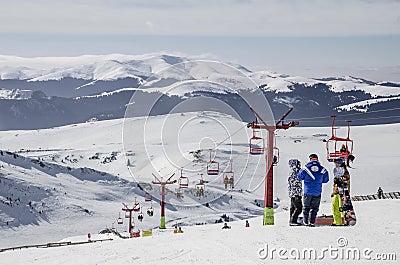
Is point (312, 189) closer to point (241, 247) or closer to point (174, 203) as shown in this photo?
point (241, 247)

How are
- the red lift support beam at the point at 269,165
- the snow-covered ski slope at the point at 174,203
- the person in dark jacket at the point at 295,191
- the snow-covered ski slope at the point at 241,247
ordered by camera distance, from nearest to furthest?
the snow-covered ski slope at the point at 241,247
the snow-covered ski slope at the point at 174,203
the person in dark jacket at the point at 295,191
the red lift support beam at the point at 269,165

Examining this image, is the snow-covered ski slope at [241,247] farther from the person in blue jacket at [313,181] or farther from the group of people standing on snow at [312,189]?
the person in blue jacket at [313,181]

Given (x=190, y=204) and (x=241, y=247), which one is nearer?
(x=241, y=247)

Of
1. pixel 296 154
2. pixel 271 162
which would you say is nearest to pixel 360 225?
pixel 271 162

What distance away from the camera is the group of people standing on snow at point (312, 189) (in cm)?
1585

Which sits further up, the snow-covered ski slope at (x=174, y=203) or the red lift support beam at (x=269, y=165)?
the red lift support beam at (x=269, y=165)


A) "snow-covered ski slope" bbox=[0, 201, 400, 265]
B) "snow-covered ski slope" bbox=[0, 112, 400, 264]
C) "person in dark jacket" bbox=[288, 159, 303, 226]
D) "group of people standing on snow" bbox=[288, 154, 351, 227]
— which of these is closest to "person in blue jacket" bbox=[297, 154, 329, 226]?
"group of people standing on snow" bbox=[288, 154, 351, 227]

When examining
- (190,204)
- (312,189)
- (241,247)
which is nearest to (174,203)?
(190,204)

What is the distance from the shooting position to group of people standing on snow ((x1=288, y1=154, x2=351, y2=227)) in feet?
52.0

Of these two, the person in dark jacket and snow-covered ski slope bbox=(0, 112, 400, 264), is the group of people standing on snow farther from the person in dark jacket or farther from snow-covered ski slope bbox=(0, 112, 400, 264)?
snow-covered ski slope bbox=(0, 112, 400, 264)

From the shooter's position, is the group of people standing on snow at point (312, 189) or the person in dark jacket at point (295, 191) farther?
the person in dark jacket at point (295, 191)

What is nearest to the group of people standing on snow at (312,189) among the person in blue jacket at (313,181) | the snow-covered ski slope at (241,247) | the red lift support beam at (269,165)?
the person in blue jacket at (313,181)

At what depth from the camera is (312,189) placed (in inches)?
626

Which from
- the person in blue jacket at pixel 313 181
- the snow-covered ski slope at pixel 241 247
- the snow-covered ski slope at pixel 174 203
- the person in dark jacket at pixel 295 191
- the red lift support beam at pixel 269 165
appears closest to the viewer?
the snow-covered ski slope at pixel 241 247
